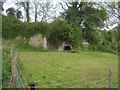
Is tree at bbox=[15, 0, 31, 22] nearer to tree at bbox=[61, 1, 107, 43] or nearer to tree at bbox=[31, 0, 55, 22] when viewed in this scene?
tree at bbox=[31, 0, 55, 22]

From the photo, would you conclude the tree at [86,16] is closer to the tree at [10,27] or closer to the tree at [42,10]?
the tree at [42,10]

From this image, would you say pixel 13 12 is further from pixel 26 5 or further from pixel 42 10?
pixel 42 10

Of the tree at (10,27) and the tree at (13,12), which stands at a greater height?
the tree at (13,12)

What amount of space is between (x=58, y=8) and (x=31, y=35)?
5.92 meters

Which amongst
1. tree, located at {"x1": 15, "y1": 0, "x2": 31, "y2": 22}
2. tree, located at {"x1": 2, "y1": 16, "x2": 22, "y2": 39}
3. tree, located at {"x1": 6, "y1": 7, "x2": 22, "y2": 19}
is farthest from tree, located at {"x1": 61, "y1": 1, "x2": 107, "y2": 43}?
tree, located at {"x1": 2, "y1": 16, "x2": 22, "y2": 39}

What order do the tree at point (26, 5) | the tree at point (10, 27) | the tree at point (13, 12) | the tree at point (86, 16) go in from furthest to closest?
1. the tree at point (26, 5)
2. the tree at point (86, 16)
3. the tree at point (13, 12)
4. the tree at point (10, 27)

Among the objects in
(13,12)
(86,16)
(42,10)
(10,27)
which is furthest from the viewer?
(42,10)

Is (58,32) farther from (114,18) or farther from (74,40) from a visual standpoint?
(114,18)

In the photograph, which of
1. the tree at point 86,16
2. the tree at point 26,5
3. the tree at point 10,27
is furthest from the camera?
the tree at point 26,5

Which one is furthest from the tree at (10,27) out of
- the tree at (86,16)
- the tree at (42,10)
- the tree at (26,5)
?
the tree at (86,16)

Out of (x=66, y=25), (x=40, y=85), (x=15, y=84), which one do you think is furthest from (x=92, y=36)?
(x=15, y=84)

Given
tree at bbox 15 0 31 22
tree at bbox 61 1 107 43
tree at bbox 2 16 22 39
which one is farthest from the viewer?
tree at bbox 15 0 31 22

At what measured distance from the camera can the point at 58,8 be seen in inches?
1021

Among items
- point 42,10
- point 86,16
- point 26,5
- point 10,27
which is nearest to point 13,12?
point 26,5
